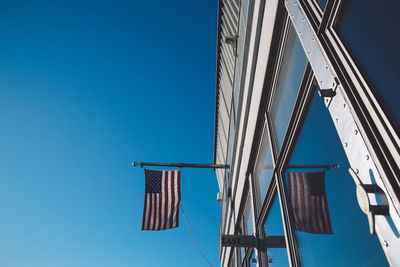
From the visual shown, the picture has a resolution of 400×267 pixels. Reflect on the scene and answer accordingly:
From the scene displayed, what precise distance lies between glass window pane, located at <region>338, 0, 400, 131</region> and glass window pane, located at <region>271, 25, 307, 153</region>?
0.80 m

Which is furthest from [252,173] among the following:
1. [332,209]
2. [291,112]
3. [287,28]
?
[332,209]

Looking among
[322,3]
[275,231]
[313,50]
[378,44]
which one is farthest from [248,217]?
[378,44]

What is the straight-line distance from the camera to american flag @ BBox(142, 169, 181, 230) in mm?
6324

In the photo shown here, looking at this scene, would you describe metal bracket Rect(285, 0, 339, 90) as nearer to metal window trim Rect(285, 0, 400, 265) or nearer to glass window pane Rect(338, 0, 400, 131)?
metal window trim Rect(285, 0, 400, 265)

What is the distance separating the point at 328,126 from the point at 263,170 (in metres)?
2.17

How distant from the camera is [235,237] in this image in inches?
165

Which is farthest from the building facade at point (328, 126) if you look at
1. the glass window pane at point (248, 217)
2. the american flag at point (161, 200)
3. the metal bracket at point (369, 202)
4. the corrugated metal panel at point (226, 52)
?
the american flag at point (161, 200)

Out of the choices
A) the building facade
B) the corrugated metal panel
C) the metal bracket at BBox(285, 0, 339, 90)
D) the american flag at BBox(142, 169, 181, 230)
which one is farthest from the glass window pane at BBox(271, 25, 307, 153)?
the american flag at BBox(142, 169, 181, 230)

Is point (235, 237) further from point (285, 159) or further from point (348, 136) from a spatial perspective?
point (348, 136)

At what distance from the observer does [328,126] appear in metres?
1.74

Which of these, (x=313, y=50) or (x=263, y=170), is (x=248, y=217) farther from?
(x=313, y=50)

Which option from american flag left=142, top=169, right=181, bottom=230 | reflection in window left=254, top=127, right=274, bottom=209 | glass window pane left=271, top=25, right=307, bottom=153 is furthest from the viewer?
american flag left=142, top=169, right=181, bottom=230

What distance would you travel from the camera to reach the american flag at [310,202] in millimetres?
1778

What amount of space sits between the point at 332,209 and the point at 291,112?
1.12m
